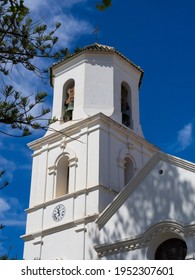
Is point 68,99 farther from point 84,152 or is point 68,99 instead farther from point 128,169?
point 128,169

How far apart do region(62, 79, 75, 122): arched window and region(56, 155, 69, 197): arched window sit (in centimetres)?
182

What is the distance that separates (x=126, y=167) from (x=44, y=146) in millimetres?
3354

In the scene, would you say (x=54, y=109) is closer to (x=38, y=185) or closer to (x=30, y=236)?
(x=38, y=185)

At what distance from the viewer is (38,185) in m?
18.6

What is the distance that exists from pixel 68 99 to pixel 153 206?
712 cm

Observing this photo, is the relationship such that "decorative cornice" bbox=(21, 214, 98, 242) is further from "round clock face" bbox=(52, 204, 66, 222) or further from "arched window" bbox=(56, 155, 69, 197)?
"arched window" bbox=(56, 155, 69, 197)

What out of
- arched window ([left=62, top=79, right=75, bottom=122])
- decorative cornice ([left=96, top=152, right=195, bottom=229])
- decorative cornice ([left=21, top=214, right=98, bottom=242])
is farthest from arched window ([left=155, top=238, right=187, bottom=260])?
arched window ([left=62, top=79, right=75, bottom=122])

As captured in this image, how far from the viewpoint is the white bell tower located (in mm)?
16516

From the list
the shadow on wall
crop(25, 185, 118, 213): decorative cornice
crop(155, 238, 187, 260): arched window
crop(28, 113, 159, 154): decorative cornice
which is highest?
crop(28, 113, 159, 154): decorative cornice

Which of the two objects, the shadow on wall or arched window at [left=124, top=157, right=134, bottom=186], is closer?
the shadow on wall

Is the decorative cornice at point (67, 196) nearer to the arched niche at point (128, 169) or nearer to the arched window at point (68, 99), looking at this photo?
the arched niche at point (128, 169)

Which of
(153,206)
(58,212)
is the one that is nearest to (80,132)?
(58,212)

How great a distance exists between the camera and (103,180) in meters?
16.9

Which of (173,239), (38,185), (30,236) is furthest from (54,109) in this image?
(173,239)
